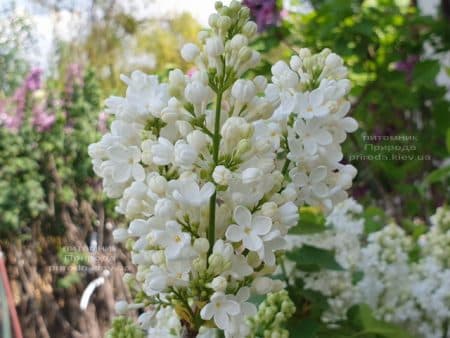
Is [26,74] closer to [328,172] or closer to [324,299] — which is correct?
[324,299]

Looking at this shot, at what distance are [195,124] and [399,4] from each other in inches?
45.3

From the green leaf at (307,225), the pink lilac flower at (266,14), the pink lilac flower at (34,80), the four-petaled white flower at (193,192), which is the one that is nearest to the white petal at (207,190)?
the four-petaled white flower at (193,192)

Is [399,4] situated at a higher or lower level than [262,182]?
higher

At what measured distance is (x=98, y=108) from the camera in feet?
3.79

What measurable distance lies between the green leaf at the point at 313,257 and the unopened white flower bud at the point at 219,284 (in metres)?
0.24

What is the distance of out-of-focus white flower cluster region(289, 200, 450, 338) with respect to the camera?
554 mm

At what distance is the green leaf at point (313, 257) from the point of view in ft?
1.66

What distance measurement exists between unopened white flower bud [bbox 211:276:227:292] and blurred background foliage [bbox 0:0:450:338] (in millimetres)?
773

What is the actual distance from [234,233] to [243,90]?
0.21 ft

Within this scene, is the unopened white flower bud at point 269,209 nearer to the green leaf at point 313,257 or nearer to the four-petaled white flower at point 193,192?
the four-petaled white flower at point 193,192

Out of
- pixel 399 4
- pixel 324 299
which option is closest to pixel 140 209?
pixel 324 299

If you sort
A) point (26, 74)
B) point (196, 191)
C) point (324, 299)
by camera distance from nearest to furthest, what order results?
1. point (196, 191)
2. point (324, 299)
3. point (26, 74)

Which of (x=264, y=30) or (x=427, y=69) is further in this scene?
(x=427, y=69)

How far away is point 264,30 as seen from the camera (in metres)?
1.01
